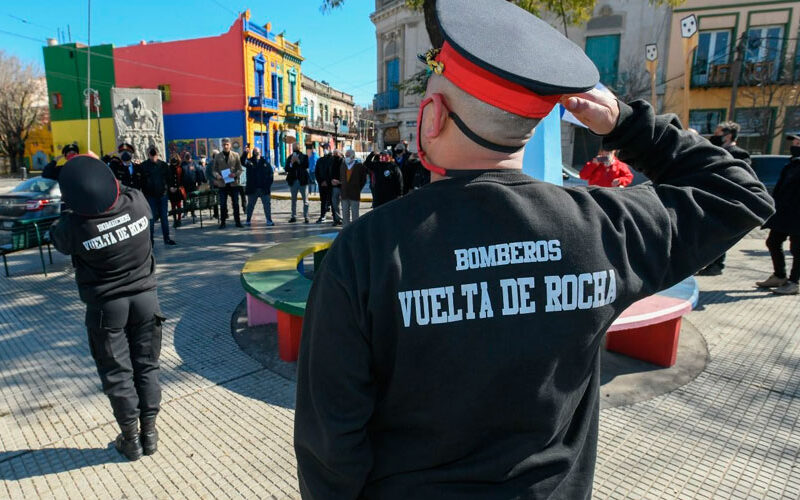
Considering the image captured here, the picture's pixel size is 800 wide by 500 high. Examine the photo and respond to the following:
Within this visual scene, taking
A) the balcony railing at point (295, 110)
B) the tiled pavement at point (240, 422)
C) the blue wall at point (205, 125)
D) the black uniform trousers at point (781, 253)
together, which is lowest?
the tiled pavement at point (240, 422)

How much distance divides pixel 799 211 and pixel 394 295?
663 cm

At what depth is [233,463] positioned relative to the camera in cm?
282

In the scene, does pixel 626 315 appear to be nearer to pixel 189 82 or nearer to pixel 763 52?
pixel 763 52

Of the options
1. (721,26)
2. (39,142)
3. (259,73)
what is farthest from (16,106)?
(721,26)

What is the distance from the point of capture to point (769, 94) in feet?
61.6

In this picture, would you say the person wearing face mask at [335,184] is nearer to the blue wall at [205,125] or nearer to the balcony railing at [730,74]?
the balcony railing at [730,74]

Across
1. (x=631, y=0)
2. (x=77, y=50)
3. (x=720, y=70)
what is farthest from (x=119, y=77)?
(x=720, y=70)

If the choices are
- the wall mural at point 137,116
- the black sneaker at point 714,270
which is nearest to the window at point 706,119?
the black sneaker at point 714,270

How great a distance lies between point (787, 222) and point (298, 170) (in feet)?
31.4

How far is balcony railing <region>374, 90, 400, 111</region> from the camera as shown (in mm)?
25172

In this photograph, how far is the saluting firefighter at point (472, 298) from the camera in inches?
39.3

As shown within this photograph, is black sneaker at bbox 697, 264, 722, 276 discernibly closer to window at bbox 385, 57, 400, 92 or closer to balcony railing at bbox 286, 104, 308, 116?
window at bbox 385, 57, 400, 92

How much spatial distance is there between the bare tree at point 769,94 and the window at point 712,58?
797mm

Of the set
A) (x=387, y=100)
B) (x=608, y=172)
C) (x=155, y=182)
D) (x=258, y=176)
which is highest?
(x=387, y=100)
